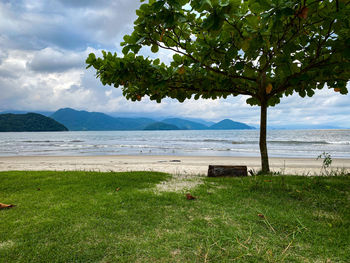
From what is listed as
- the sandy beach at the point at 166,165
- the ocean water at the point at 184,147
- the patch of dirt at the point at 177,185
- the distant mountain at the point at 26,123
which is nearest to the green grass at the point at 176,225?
the patch of dirt at the point at 177,185

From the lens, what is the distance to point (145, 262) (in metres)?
2.38

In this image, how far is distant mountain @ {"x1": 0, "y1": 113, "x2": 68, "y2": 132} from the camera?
156 meters

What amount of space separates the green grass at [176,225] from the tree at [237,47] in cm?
284

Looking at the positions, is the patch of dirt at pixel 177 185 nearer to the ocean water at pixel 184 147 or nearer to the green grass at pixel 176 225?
the green grass at pixel 176 225

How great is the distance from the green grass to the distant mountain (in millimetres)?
186042

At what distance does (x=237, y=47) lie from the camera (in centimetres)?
402

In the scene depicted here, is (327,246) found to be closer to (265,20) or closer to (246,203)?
(246,203)

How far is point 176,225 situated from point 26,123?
191 meters

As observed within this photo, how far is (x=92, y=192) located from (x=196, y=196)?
2.38 m

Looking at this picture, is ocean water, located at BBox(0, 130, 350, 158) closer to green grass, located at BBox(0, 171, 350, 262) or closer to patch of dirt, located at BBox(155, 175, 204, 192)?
patch of dirt, located at BBox(155, 175, 204, 192)

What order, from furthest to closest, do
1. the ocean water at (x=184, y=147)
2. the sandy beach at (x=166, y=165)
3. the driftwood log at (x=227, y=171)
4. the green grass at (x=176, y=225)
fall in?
the ocean water at (x=184, y=147) < the sandy beach at (x=166, y=165) < the driftwood log at (x=227, y=171) < the green grass at (x=176, y=225)

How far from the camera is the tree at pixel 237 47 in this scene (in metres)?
3.31

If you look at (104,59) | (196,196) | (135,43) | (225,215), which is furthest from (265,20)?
(104,59)

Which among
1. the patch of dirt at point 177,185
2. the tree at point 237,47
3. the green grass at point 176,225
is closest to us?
the green grass at point 176,225
